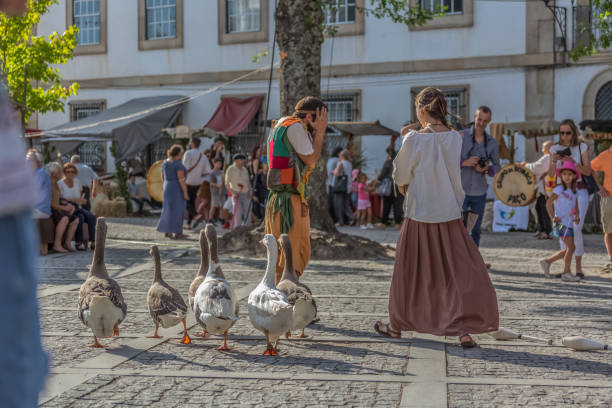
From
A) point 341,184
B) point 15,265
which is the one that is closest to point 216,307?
point 15,265

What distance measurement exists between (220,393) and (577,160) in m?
7.12

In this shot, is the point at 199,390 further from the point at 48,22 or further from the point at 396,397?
Result: the point at 48,22

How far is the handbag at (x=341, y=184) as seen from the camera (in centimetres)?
1969

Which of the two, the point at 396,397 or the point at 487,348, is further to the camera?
the point at 487,348

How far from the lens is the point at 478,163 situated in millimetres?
9773

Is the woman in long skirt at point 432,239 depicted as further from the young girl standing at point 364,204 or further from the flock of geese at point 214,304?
the young girl standing at point 364,204

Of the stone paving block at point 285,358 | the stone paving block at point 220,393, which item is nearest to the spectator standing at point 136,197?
the stone paving block at point 285,358

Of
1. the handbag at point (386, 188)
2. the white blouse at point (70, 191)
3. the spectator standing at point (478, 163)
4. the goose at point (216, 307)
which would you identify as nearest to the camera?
the goose at point (216, 307)

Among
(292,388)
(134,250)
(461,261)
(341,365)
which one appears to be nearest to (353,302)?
(461,261)

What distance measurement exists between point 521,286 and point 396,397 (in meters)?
5.23

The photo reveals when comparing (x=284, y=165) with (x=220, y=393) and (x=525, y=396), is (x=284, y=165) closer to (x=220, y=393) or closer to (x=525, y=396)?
(x=220, y=393)

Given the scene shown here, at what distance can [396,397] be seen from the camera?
15.1 feet

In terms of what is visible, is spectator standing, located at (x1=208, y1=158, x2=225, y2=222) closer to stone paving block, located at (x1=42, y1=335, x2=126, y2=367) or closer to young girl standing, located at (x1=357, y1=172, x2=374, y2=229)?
young girl standing, located at (x1=357, y1=172, x2=374, y2=229)

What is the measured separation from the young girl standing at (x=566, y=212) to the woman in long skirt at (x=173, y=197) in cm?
786
